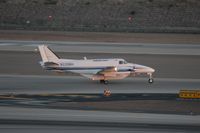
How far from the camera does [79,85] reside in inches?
1934

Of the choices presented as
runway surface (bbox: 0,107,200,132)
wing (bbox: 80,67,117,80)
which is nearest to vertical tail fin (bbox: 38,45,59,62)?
wing (bbox: 80,67,117,80)

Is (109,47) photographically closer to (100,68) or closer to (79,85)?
(100,68)

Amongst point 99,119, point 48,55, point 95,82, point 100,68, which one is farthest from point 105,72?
point 99,119

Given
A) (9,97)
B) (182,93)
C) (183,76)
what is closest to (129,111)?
(182,93)

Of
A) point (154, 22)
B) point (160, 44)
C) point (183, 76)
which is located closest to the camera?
point (183, 76)

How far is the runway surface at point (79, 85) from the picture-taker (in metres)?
46.0

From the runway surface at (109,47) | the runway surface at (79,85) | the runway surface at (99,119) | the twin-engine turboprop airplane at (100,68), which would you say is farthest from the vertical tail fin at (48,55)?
the runway surface at (109,47)

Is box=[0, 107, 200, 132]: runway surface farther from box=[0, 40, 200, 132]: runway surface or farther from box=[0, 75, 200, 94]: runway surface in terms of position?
box=[0, 75, 200, 94]: runway surface

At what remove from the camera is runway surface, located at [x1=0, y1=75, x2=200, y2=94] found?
45969 mm

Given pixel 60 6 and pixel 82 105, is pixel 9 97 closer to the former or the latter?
pixel 82 105

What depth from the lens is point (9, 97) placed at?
41750mm

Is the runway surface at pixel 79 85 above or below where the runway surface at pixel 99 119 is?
above

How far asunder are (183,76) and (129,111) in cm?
1955

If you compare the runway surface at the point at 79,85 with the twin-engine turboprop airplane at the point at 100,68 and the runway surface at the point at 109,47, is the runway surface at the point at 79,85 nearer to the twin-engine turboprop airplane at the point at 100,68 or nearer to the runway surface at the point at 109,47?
the twin-engine turboprop airplane at the point at 100,68
